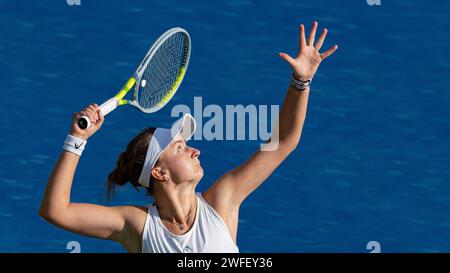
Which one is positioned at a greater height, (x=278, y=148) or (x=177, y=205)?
(x=278, y=148)

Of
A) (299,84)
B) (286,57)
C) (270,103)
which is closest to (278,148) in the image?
(299,84)

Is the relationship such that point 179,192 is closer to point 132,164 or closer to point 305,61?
point 132,164

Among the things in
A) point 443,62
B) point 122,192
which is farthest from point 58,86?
point 443,62

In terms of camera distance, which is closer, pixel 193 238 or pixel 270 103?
pixel 193 238

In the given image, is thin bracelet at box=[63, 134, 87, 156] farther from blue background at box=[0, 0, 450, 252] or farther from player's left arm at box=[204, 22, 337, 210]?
blue background at box=[0, 0, 450, 252]

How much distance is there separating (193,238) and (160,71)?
3.47ft

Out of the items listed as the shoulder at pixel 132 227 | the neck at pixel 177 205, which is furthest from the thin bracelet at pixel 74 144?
the neck at pixel 177 205

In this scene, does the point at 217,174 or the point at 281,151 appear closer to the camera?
the point at 281,151

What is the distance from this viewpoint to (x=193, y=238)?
262 inches

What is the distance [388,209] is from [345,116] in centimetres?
66

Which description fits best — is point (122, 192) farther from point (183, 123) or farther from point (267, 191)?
point (183, 123)

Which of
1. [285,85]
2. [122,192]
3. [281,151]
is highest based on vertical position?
[285,85]

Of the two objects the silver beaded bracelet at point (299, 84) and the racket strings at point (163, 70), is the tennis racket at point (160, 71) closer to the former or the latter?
the racket strings at point (163, 70)

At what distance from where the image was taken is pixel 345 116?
9523 mm
